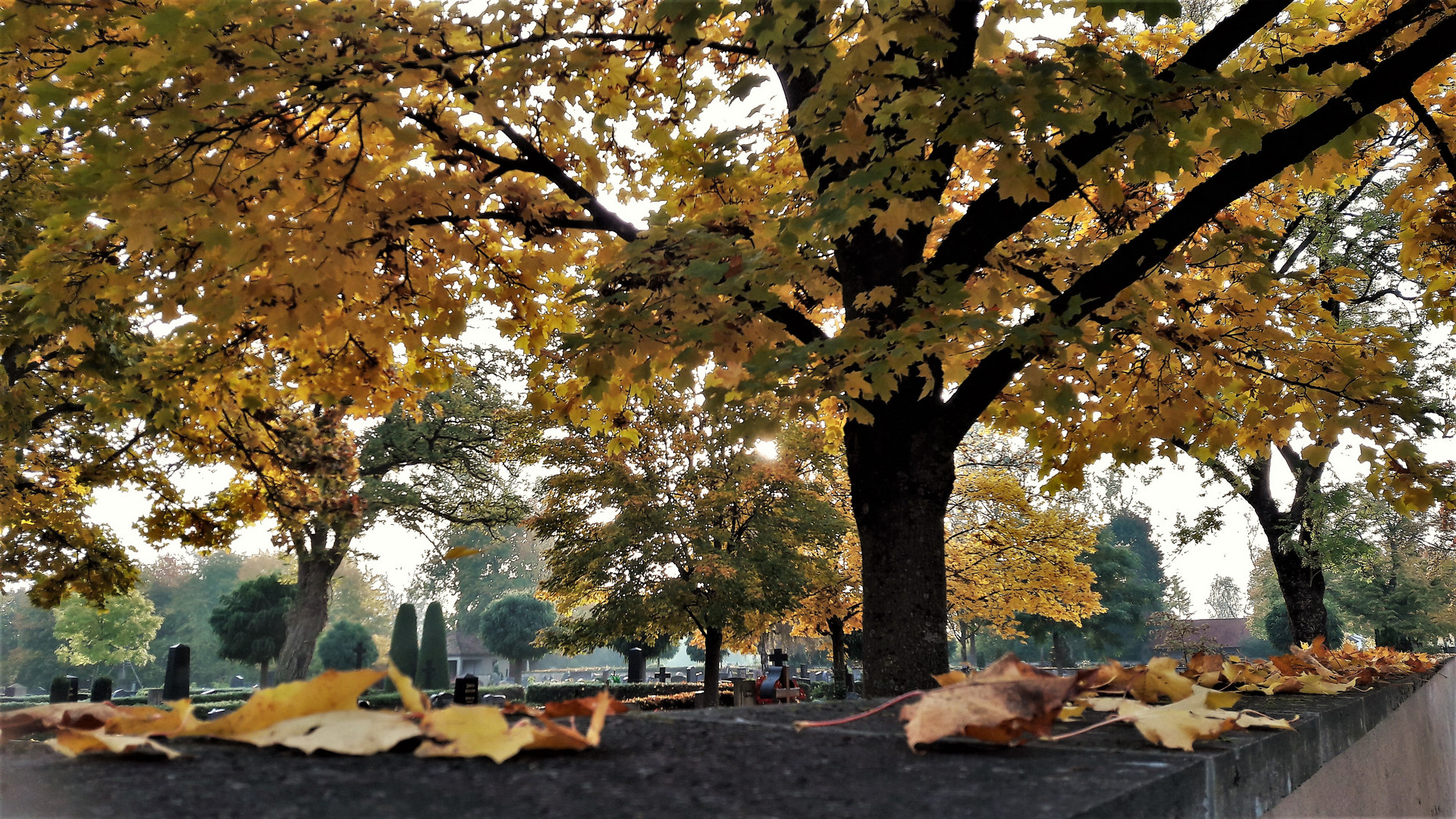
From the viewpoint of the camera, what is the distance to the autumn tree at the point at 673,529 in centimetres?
1825

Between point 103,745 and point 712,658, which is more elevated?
point 103,745

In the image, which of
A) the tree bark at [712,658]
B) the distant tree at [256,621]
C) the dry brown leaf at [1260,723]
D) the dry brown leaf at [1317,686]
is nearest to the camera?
the dry brown leaf at [1260,723]

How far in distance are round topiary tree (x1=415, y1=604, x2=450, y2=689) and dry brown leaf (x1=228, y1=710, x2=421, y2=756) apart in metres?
46.6

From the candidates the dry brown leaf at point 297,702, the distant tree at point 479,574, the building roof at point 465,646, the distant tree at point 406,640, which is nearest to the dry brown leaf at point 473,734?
the dry brown leaf at point 297,702

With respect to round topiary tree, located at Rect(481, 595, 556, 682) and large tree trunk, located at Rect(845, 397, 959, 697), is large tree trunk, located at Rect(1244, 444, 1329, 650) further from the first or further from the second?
round topiary tree, located at Rect(481, 595, 556, 682)

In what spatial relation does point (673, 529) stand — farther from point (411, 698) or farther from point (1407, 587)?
point (1407, 587)

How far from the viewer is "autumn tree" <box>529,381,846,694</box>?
59.9 ft

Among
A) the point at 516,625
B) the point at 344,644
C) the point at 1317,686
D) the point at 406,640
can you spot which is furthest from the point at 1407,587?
the point at 344,644

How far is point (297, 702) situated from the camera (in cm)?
141

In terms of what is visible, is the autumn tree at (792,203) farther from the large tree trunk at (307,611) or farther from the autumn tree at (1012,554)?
the large tree trunk at (307,611)

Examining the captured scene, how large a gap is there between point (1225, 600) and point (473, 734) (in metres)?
112

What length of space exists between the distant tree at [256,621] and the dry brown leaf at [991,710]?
46.0 metres

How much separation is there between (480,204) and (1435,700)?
7.04 m

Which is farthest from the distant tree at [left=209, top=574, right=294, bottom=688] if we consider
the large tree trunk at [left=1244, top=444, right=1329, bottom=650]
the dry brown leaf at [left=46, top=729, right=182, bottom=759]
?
the dry brown leaf at [left=46, top=729, right=182, bottom=759]
